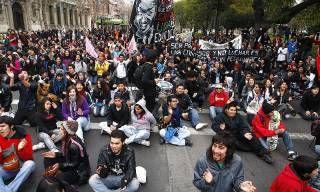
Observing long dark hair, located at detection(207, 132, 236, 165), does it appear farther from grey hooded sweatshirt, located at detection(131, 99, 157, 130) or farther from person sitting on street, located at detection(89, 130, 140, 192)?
grey hooded sweatshirt, located at detection(131, 99, 157, 130)

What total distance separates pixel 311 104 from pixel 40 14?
146 feet

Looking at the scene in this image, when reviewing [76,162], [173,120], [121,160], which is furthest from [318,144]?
[76,162]

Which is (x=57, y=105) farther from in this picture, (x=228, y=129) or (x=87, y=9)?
(x=87, y=9)

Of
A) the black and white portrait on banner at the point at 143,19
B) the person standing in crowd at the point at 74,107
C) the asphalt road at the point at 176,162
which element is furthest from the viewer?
the black and white portrait on banner at the point at 143,19

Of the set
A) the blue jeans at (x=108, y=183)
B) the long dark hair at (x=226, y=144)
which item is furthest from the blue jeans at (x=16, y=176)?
the long dark hair at (x=226, y=144)

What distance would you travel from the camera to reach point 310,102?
920cm

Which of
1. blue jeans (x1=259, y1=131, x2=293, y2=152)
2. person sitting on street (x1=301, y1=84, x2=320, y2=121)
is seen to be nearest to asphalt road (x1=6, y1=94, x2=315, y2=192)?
blue jeans (x1=259, y1=131, x2=293, y2=152)

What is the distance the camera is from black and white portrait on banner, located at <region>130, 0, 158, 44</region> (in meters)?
11.1

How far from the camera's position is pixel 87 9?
74250 mm

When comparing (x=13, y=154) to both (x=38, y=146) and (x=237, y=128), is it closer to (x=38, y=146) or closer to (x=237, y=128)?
(x=38, y=146)

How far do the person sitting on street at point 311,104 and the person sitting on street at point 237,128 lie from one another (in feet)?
11.2

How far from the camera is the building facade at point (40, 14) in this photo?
37.5 meters

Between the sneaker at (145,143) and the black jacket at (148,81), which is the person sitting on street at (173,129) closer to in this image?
the sneaker at (145,143)

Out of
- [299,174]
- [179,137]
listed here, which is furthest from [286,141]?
[299,174]
